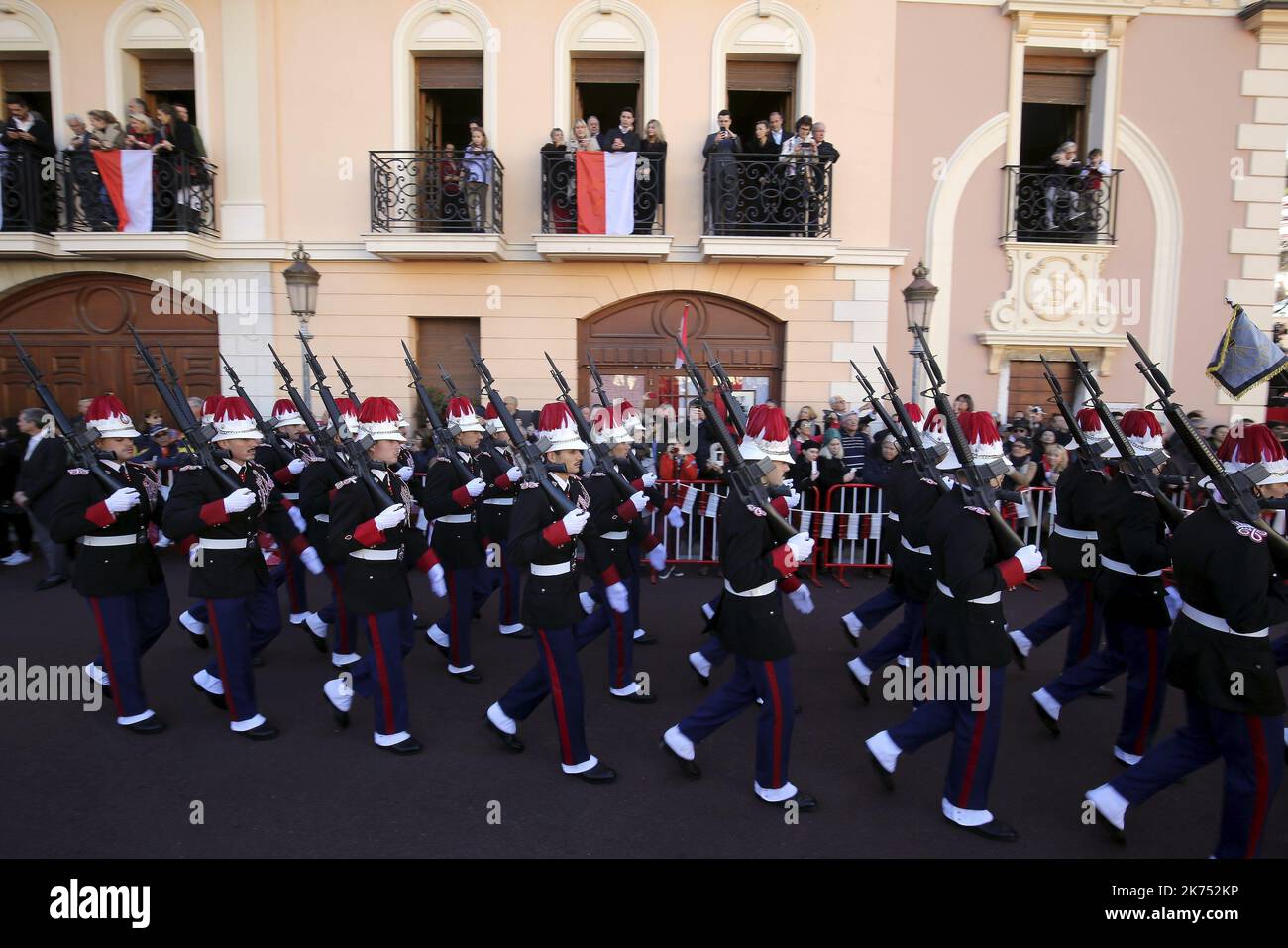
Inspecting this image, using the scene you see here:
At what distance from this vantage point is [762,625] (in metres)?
4.07

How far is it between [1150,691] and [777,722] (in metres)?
2.31

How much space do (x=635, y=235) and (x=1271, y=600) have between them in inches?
362

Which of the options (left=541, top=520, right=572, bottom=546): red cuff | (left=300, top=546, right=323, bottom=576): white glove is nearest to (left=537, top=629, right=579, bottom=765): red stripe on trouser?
(left=541, top=520, right=572, bottom=546): red cuff

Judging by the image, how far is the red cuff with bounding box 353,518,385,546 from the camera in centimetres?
452

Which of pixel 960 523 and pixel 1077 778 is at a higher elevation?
pixel 960 523

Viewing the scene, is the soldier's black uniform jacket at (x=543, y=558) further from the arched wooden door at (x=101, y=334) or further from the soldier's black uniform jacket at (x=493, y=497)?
the arched wooden door at (x=101, y=334)

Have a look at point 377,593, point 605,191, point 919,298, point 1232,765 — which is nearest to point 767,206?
point 605,191

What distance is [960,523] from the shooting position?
4.00 meters

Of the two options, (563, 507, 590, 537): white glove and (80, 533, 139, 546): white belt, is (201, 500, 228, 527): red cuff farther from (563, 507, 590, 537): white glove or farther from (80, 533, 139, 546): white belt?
(563, 507, 590, 537): white glove

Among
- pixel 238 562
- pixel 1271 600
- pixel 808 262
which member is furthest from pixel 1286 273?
pixel 238 562

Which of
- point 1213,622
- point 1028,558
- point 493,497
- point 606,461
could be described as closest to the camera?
point 1213,622

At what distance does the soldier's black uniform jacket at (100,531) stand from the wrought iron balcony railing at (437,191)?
743 centimetres

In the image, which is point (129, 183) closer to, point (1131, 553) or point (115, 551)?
point (115, 551)
